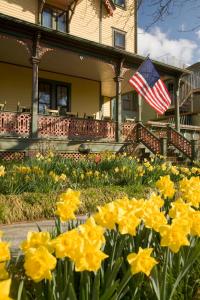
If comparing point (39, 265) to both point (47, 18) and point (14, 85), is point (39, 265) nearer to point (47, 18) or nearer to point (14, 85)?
point (14, 85)

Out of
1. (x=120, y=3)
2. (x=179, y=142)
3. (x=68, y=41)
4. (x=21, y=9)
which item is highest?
(x=120, y=3)

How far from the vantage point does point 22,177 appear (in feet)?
25.3

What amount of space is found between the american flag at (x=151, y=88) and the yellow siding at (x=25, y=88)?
5.82 metres

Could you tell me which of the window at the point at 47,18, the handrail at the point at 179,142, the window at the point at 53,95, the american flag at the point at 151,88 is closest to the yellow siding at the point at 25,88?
the window at the point at 53,95

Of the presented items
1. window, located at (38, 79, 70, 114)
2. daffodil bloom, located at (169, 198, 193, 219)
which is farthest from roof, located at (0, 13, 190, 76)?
daffodil bloom, located at (169, 198, 193, 219)

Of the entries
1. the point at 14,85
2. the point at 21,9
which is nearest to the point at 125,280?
the point at 14,85

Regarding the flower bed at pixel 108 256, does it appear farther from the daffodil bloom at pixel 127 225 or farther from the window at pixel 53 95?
the window at pixel 53 95

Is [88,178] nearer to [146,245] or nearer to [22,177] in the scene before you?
[22,177]

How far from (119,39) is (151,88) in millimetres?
8346

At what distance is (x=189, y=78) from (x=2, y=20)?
21997 millimetres

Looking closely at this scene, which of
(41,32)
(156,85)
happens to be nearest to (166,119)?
(156,85)

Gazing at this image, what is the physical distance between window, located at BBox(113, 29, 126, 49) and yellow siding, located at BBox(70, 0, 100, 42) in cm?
147

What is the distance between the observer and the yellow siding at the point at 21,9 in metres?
17.8

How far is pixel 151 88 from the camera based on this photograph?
51.3ft
